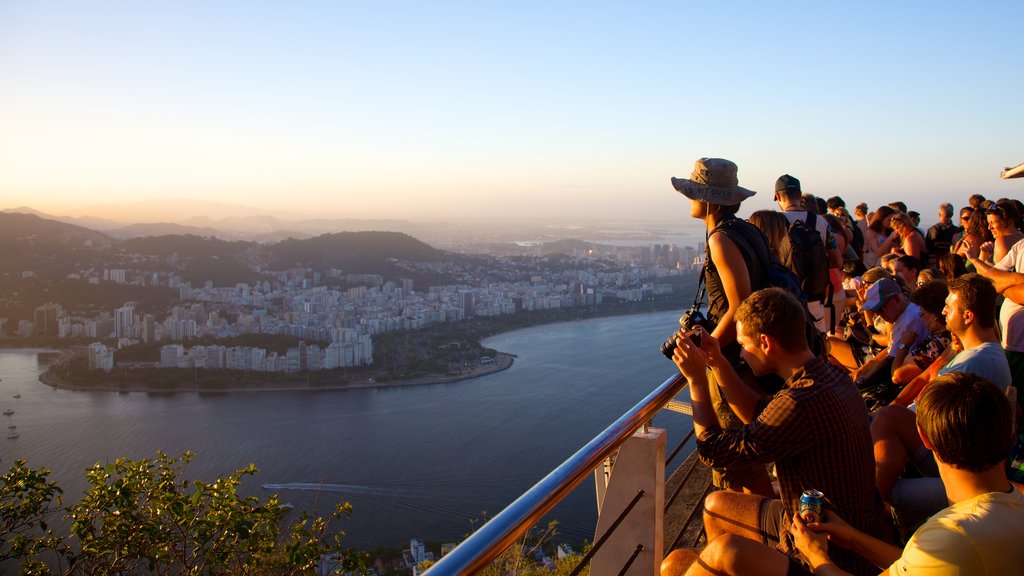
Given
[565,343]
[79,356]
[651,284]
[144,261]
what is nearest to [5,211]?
[144,261]

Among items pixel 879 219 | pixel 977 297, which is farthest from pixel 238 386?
pixel 977 297

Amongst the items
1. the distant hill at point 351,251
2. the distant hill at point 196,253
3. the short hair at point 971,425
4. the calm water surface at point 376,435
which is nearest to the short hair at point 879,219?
the short hair at point 971,425

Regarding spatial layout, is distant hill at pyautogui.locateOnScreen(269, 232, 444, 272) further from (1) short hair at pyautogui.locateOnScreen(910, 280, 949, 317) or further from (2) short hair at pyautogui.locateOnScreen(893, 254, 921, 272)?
(1) short hair at pyautogui.locateOnScreen(910, 280, 949, 317)

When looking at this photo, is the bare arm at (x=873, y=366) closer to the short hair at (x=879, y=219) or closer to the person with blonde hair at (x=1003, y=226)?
the person with blonde hair at (x=1003, y=226)

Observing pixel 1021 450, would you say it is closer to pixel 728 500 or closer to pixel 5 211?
pixel 728 500

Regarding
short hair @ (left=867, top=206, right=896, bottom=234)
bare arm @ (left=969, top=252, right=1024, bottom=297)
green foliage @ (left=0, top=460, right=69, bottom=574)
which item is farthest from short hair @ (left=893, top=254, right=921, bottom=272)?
green foliage @ (left=0, top=460, right=69, bottom=574)

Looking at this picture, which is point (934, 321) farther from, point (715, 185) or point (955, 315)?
point (715, 185)
